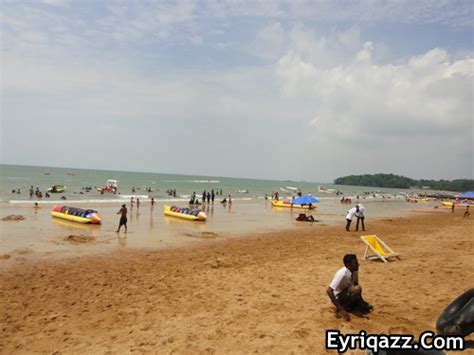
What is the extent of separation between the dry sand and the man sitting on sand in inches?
9.0

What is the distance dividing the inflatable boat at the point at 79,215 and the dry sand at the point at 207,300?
29.6 ft

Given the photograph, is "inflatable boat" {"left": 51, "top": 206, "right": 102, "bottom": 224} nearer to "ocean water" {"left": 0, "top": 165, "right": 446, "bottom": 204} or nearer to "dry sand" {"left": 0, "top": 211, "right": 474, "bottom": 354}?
"dry sand" {"left": 0, "top": 211, "right": 474, "bottom": 354}

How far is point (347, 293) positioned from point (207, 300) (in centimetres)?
278

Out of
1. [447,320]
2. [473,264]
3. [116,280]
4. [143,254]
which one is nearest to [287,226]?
[143,254]

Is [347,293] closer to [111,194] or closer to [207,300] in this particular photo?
[207,300]

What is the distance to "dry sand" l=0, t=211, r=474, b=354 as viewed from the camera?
5602 millimetres

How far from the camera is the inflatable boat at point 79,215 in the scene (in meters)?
21.1

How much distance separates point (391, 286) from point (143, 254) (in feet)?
27.2

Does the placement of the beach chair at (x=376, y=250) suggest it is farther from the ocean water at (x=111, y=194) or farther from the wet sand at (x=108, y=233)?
the ocean water at (x=111, y=194)

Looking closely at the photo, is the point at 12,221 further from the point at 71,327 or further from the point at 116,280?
the point at 71,327

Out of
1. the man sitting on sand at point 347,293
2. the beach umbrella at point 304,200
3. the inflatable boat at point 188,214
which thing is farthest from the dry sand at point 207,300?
the inflatable boat at point 188,214

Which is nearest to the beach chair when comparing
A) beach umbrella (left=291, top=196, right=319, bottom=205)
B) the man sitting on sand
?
the man sitting on sand

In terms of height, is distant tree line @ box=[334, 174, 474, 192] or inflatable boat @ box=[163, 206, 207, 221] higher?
distant tree line @ box=[334, 174, 474, 192]

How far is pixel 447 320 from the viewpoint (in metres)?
4.96
